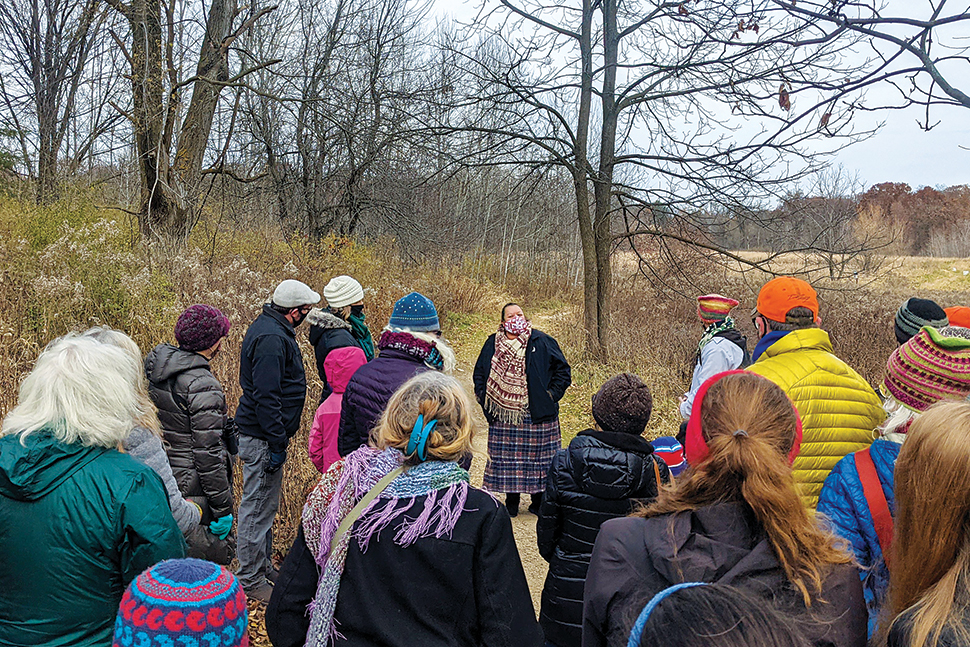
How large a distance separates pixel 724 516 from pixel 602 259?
10.4 m

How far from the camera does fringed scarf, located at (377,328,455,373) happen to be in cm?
357

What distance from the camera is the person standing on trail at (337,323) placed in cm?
462

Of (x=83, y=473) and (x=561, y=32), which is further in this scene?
(x=561, y=32)

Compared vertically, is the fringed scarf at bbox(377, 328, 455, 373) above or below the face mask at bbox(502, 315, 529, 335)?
above

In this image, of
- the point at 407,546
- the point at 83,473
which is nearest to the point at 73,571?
the point at 83,473

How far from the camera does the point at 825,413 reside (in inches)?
116

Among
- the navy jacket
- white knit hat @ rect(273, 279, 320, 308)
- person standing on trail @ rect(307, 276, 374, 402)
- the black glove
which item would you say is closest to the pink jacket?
person standing on trail @ rect(307, 276, 374, 402)

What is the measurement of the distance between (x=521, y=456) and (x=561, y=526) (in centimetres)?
266

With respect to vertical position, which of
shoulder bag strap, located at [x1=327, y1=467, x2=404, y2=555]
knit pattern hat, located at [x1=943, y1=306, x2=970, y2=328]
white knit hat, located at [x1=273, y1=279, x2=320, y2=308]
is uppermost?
white knit hat, located at [x1=273, y1=279, x2=320, y2=308]

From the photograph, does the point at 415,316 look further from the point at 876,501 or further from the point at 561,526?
the point at 876,501

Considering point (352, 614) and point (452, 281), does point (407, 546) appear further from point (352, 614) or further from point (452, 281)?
point (452, 281)

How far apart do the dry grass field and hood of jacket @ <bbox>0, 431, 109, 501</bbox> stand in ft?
7.16

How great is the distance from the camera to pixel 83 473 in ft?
6.59

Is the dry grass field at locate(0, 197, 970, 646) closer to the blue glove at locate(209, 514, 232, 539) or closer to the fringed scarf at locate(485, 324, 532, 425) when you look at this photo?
the blue glove at locate(209, 514, 232, 539)
